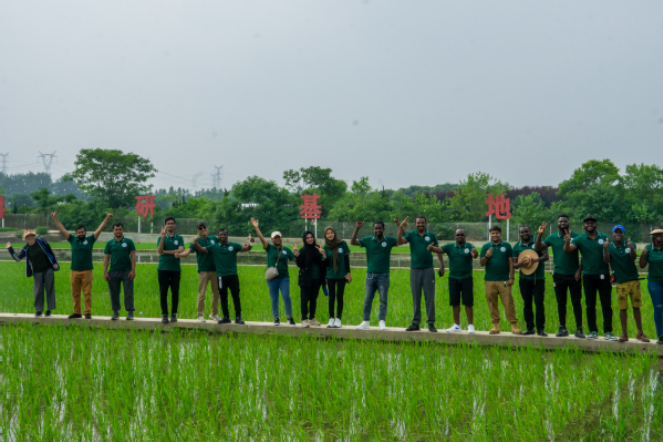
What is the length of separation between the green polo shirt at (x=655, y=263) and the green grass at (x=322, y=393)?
100cm

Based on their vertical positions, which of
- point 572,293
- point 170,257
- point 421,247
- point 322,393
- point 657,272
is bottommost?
point 322,393

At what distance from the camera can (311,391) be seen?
19.0 ft

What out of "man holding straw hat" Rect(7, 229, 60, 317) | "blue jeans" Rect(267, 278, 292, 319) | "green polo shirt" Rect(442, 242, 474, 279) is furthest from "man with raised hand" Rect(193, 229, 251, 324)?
"green polo shirt" Rect(442, 242, 474, 279)

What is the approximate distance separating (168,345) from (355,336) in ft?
9.11

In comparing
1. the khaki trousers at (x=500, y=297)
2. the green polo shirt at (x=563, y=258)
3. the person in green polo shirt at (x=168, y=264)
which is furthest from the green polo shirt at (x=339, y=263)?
the green polo shirt at (x=563, y=258)

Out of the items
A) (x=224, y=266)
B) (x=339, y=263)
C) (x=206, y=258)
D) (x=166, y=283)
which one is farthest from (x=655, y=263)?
(x=166, y=283)

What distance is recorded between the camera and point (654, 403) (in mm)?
5148

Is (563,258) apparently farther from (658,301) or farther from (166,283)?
(166,283)

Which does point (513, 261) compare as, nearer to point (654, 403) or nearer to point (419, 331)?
point (419, 331)

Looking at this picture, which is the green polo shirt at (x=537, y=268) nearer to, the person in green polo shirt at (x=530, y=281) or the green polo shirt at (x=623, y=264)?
the person in green polo shirt at (x=530, y=281)

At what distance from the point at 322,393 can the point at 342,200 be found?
133ft

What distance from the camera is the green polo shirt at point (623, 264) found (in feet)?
23.9

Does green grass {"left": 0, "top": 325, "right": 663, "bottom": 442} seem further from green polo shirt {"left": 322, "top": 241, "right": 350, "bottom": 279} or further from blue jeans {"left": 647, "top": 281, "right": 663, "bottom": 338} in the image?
green polo shirt {"left": 322, "top": 241, "right": 350, "bottom": 279}

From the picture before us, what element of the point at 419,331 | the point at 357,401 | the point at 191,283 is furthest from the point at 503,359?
the point at 191,283
